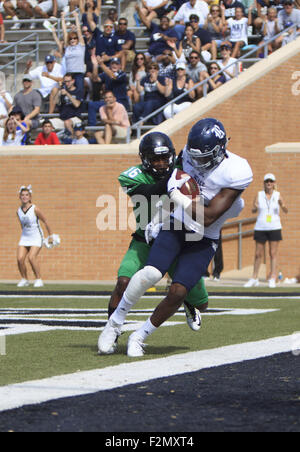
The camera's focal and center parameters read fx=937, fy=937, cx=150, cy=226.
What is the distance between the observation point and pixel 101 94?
69.2ft

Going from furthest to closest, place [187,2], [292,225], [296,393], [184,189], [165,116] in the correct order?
[187,2], [165,116], [292,225], [184,189], [296,393]

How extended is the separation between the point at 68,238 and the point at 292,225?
15.4 ft

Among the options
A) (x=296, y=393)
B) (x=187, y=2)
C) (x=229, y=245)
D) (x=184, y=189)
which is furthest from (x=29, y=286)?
(x=296, y=393)

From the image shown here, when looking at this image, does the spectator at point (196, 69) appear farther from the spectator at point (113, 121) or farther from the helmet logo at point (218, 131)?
the helmet logo at point (218, 131)

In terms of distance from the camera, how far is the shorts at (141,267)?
763 cm

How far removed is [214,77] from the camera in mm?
20766

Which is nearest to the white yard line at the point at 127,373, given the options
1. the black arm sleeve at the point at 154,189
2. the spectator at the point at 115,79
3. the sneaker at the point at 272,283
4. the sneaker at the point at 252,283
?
the black arm sleeve at the point at 154,189

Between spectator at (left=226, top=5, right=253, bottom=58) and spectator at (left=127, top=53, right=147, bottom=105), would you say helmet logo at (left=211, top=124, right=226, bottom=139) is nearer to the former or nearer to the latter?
spectator at (left=127, top=53, right=147, bottom=105)

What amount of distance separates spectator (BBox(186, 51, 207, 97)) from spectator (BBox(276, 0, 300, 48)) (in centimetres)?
222

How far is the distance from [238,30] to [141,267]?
47.6ft

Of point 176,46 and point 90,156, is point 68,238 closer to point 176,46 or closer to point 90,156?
point 90,156

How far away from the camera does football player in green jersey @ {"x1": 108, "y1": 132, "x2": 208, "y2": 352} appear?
743 cm

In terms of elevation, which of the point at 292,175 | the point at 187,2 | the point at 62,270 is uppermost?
the point at 187,2

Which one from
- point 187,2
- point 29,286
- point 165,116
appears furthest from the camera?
point 187,2
